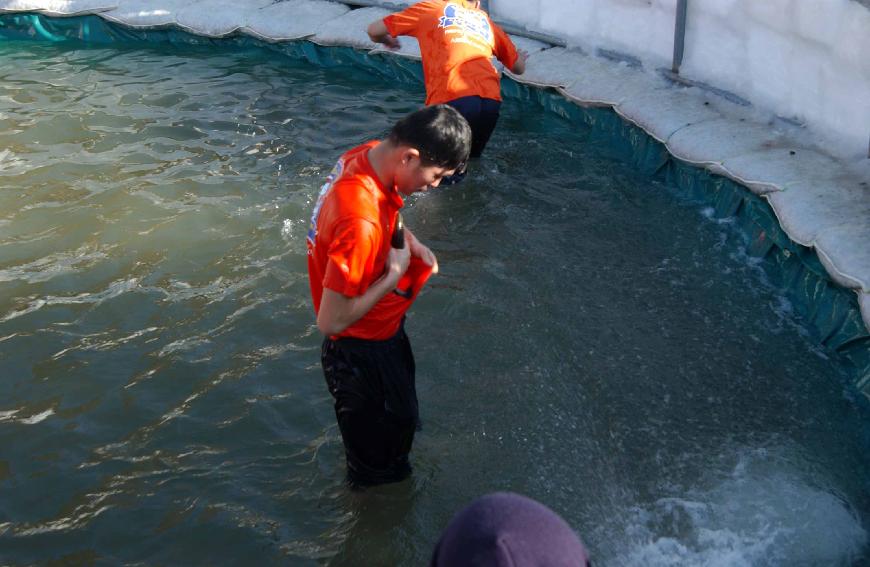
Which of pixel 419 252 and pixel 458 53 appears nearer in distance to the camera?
pixel 419 252

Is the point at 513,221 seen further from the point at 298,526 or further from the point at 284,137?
the point at 298,526

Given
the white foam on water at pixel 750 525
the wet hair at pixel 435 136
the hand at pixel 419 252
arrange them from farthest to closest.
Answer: the white foam on water at pixel 750 525 < the hand at pixel 419 252 < the wet hair at pixel 435 136

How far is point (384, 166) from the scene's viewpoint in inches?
112

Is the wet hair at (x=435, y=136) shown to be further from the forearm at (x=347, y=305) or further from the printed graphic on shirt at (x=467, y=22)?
the printed graphic on shirt at (x=467, y=22)

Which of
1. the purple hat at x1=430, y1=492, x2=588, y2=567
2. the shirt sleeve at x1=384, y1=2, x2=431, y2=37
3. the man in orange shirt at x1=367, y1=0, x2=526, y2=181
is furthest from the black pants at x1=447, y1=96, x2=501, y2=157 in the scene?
the purple hat at x1=430, y1=492, x2=588, y2=567

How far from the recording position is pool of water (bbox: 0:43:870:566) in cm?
360

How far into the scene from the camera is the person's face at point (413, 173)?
9.23 ft

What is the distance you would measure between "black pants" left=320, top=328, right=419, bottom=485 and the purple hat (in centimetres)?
168

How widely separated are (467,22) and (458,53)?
0.27m

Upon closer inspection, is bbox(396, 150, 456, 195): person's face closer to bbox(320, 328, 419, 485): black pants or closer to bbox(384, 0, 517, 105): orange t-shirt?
bbox(320, 328, 419, 485): black pants

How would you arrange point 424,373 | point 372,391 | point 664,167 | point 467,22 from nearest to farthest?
point 372,391 → point 424,373 → point 467,22 → point 664,167

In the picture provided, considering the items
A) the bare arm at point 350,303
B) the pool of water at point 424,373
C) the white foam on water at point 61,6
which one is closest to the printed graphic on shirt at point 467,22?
the pool of water at point 424,373

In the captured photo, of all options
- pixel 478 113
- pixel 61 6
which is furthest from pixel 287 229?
pixel 61 6

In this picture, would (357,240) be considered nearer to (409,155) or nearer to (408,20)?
(409,155)
